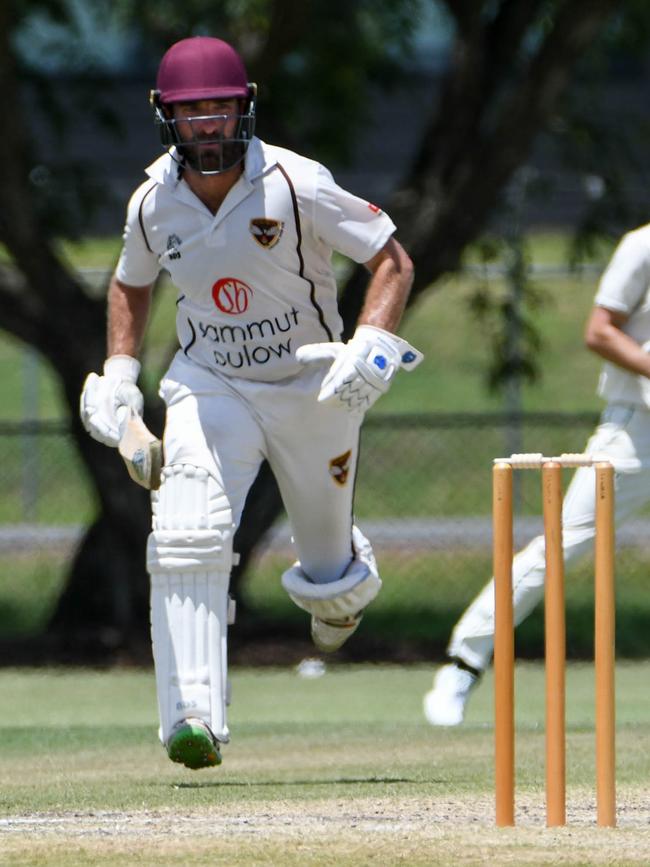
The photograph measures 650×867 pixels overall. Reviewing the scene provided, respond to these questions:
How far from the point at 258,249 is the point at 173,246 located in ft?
0.95

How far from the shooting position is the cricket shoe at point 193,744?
5.22 m

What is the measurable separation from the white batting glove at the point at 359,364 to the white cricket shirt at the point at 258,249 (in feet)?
1.21

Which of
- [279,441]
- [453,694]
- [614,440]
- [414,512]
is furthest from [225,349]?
[414,512]

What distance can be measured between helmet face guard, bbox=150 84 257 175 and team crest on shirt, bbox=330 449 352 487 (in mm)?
1015

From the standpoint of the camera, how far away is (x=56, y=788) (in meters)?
5.71

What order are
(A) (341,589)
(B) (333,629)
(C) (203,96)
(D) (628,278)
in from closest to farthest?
(C) (203,96) → (A) (341,589) → (B) (333,629) → (D) (628,278)

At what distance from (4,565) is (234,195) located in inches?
312

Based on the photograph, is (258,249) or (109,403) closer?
(258,249)

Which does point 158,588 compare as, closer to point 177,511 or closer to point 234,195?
point 177,511

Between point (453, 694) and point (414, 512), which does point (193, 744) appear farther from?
point (414, 512)

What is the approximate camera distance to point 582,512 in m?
7.22

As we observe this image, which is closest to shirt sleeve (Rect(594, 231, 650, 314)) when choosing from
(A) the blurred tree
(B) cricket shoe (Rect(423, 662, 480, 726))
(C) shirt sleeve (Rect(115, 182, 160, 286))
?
(B) cricket shoe (Rect(423, 662, 480, 726))

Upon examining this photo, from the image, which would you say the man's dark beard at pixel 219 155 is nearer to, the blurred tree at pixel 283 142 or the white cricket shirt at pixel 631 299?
the white cricket shirt at pixel 631 299

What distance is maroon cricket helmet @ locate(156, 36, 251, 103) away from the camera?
5.55 meters
